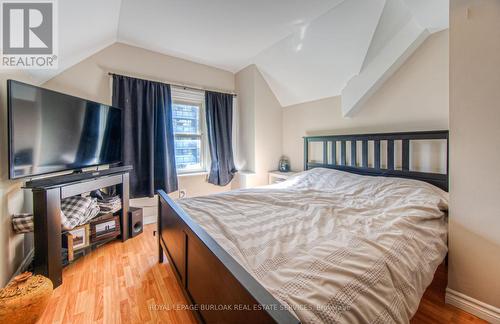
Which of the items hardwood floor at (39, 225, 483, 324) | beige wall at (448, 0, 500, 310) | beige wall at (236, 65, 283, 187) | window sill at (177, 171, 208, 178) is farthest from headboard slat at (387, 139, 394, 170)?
window sill at (177, 171, 208, 178)

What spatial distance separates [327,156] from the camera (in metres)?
2.97

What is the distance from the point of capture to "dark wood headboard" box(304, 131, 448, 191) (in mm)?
1988

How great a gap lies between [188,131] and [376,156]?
2.68 metres

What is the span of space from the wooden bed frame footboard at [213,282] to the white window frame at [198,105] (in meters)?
1.84

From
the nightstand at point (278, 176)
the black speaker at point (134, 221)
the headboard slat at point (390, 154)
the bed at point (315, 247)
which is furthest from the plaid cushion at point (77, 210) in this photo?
the headboard slat at point (390, 154)

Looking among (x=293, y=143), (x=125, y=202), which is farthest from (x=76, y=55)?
(x=293, y=143)

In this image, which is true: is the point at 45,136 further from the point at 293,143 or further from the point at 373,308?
the point at 293,143

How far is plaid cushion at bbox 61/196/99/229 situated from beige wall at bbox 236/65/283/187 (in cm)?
205

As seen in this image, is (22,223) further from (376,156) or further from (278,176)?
(376,156)

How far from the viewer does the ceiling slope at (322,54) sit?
2.06m

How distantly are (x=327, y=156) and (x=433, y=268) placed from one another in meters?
1.89

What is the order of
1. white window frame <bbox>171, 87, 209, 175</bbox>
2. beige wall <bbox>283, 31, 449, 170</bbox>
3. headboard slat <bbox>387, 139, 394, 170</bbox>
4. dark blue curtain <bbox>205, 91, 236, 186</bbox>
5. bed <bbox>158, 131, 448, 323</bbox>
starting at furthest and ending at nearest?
dark blue curtain <bbox>205, 91, 236, 186</bbox>, white window frame <bbox>171, 87, 209, 175</bbox>, headboard slat <bbox>387, 139, 394, 170</bbox>, beige wall <bbox>283, 31, 449, 170</bbox>, bed <bbox>158, 131, 448, 323</bbox>

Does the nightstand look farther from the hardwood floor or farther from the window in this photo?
the hardwood floor

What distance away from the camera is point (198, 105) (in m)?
3.49
